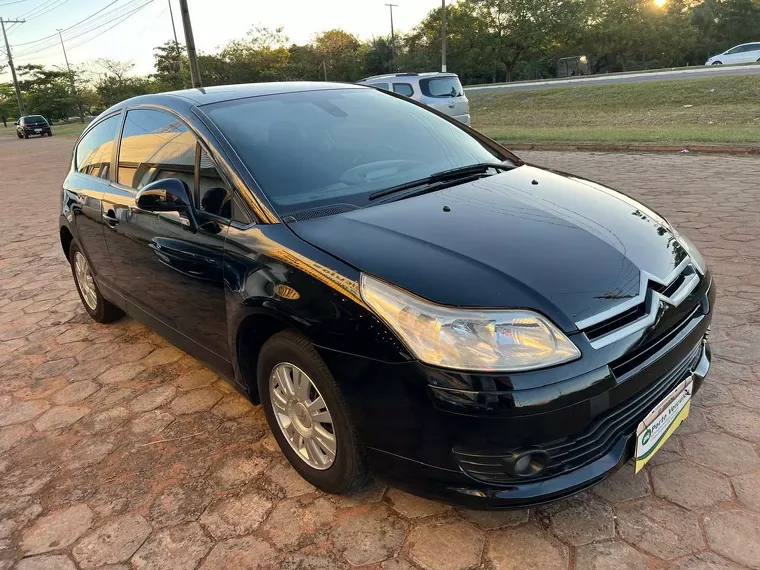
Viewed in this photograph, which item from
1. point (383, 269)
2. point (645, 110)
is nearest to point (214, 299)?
point (383, 269)

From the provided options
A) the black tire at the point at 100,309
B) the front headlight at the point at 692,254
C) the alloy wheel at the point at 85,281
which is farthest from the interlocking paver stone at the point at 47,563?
the front headlight at the point at 692,254

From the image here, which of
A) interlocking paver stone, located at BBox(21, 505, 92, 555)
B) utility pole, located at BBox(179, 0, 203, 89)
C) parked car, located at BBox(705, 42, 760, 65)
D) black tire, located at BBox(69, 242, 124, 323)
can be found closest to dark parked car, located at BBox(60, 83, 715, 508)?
interlocking paver stone, located at BBox(21, 505, 92, 555)

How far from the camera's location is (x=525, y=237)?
7.08ft

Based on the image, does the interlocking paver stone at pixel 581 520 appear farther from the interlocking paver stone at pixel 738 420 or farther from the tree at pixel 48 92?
the tree at pixel 48 92

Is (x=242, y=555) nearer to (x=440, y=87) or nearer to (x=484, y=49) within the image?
(x=440, y=87)

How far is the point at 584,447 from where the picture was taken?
6.14 feet

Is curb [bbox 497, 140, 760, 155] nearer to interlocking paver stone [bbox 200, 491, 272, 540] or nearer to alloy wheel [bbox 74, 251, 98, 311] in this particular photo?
alloy wheel [bbox 74, 251, 98, 311]

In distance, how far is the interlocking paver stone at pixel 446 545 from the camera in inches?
78.4

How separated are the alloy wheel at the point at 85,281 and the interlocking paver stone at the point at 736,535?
4.07 metres

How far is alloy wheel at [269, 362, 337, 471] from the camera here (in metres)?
2.21

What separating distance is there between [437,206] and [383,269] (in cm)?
62

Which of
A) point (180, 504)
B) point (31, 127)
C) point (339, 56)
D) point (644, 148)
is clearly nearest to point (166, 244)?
point (180, 504)

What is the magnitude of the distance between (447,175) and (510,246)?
868 mm

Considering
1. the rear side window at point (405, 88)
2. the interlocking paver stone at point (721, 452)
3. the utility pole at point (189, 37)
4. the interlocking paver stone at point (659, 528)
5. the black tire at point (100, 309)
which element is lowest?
the interlocking paver stone at point (659, 528)
